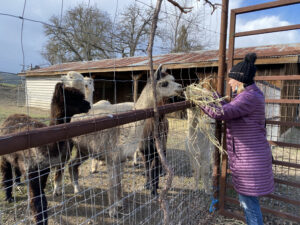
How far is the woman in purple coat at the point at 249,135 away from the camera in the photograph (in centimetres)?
202

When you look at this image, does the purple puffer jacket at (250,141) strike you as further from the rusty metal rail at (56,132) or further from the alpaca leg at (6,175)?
the alpaca leg at (6,175)

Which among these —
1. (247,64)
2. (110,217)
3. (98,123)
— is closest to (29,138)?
(98,123)

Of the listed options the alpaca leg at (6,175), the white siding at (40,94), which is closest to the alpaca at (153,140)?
the white siding at (40,94)

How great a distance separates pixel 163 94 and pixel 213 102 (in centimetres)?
122

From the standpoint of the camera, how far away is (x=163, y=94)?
3.38m

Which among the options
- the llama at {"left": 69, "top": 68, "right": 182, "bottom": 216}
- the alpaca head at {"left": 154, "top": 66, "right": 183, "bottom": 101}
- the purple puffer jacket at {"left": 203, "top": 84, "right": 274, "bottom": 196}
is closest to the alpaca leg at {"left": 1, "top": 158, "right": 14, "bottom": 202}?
the llama at {"left": 69, "top": 68, "right": 182, "bottom": 216}

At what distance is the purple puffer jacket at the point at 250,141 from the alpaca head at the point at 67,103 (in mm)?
1665

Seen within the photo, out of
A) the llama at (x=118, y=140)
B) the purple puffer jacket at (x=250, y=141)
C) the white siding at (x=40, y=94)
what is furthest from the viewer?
the white siding at (x=40, y=94)

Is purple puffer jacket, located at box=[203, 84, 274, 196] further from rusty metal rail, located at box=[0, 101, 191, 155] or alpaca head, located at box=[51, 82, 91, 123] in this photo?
alpaca head, located at box=[51, 82, 91, 123]

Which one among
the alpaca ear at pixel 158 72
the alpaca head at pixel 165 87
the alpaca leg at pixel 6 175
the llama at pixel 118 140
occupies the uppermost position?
the alpaca ear at pixel 158 72

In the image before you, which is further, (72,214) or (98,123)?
(72,214)

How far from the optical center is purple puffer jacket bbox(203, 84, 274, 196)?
2014 millimetres

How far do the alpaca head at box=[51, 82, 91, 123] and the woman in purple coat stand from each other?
5.50 feet

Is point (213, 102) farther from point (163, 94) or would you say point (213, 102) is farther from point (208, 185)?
point (208, 185)
